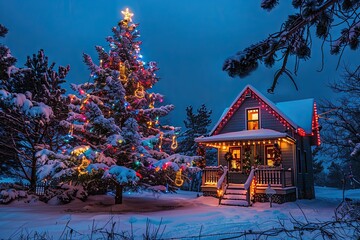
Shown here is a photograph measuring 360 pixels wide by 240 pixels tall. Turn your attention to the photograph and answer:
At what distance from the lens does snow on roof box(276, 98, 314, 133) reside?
20.4 metres

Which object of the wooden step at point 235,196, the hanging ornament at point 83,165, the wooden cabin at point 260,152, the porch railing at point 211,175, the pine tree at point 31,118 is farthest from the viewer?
the porch railing at point 211,175

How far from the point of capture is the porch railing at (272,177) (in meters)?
16.3

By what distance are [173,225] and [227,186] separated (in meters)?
8.23

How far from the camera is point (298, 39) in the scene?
3.79 metres

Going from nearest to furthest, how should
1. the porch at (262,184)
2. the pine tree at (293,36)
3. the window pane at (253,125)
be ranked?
the pine tree at (293,36), the porch at (262,184), the window pane at (253,125)

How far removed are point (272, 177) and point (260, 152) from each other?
272 cm

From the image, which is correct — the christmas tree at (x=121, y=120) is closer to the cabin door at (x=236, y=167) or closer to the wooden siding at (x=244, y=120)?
the cabin door at (x=236, y=167)

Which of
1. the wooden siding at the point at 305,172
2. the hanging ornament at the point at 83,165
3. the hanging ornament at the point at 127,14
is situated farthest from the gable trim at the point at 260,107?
the hanging ornament at the point at 83,165

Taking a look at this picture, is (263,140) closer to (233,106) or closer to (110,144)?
(233,106)

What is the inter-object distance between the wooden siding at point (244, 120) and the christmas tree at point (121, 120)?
603cm

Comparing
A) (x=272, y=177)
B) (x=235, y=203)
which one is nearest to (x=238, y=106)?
(x=272, y=177)

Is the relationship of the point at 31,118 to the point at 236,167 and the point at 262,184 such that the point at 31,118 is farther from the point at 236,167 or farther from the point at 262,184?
the point at 262,184

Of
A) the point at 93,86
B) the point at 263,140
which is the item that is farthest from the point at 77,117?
the point at 263,140

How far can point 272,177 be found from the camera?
16641 millimetres
